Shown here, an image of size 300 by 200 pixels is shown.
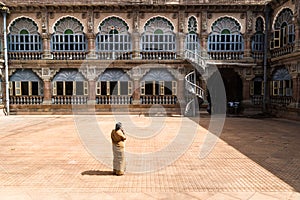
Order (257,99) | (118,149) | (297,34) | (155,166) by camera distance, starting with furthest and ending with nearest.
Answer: (257,99) → (297,34) → (155,166) → (118,149)

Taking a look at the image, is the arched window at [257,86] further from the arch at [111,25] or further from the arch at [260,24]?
the arch at [111,25]

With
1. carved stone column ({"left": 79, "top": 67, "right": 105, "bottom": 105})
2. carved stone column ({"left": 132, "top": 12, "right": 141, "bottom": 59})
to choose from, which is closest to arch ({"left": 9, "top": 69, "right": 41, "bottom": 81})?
carved stone column ({"left": 79, "top": 67, "right": 105, "bottom": 105})

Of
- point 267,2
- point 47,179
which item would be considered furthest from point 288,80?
point 47,179

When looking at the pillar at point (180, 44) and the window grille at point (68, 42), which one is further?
the window grille at point (68, 42)

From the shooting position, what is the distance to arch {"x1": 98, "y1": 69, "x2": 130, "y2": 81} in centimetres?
2133

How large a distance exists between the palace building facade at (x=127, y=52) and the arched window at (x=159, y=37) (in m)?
0.08

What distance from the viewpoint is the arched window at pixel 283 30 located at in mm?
18344

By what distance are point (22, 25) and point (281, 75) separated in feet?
71.0

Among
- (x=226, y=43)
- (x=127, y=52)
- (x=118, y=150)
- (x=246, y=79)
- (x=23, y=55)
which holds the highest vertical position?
(x=226, y=43)

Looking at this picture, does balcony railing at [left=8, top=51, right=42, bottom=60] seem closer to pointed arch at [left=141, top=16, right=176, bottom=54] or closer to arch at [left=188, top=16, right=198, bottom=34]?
pointed arch at [left=141, top=16, right=176, bottom=54]

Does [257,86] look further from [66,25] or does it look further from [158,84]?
[66,25]

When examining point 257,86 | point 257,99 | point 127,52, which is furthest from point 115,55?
point 257,99

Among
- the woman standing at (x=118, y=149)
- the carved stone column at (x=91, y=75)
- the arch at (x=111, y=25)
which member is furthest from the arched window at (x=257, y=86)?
the woman standing at (x=118, y=149)

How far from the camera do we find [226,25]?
69.3 ft
